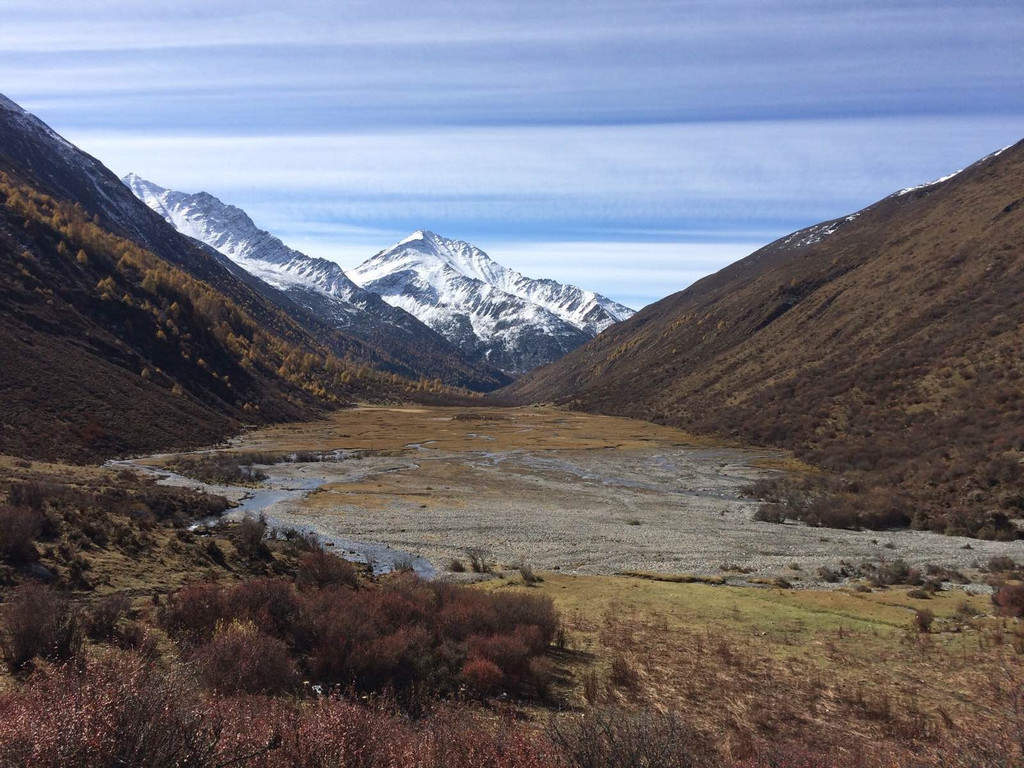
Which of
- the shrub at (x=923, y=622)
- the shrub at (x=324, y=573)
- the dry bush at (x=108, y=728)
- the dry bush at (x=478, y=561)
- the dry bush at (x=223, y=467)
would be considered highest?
the dry bush at (x=108, y=728)

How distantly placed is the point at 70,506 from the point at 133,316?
80268 mm

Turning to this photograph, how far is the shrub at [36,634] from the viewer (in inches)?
372

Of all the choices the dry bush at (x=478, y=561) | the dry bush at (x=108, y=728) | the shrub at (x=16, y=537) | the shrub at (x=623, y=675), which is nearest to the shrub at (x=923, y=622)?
the shrub at (x=623, y=675)

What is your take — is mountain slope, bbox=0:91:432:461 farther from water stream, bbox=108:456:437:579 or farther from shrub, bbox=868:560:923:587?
shrub, bbox=868:560:923:587

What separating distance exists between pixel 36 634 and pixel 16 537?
7754mm

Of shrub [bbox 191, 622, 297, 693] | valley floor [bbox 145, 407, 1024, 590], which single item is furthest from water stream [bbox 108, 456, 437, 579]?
shrub [bbox 191, 622, 297, 693]

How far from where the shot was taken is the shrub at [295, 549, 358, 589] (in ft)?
61.6

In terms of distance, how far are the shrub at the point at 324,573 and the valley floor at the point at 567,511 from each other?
6962 millimetres

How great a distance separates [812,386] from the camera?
84.3 m

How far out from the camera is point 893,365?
69.9 meters

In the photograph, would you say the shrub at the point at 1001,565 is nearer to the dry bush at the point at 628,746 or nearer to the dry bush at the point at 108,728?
the dry bush at the point at 628,746

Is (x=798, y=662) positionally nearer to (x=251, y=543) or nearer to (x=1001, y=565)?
(x=1001, y=565)

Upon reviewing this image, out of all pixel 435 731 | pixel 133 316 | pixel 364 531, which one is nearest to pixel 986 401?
pixel 364 531

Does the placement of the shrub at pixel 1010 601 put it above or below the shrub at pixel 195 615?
above
